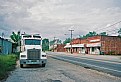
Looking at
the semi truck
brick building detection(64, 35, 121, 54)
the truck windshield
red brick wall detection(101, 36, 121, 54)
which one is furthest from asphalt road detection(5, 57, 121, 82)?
red brick wall detection(101, 36, 121, 54)

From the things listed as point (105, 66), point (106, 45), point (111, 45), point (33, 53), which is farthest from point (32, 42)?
point (111, 45)

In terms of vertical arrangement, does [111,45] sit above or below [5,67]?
above

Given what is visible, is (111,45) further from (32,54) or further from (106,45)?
(32,54)

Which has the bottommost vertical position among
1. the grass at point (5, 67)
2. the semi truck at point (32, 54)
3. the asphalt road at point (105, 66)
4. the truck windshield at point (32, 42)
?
the asphalt road at point (105, 66)

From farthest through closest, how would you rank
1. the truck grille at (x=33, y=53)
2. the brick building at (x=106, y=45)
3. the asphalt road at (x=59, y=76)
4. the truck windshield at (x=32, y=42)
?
1. the brick building at (x=106, y=45)
2. the truck windshield at (x=32, y=42)
3. the truck grille at (x=33, y=53)
4. the asphalt road at (x=59, y=76)

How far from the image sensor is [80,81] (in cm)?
1334

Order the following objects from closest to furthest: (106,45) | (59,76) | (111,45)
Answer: (59,76) < (106,45) < (111,45)

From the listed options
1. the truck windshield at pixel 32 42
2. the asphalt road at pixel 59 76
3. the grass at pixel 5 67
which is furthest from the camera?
the truck windshield at pixel 32 42

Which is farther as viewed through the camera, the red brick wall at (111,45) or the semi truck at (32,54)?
the red brick wall at (111,45)

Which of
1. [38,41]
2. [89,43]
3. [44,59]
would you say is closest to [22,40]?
[38,41]

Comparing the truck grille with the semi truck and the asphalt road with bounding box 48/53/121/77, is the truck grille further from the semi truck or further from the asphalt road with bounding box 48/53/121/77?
the asphalt road with bounding box 48/53/121/77

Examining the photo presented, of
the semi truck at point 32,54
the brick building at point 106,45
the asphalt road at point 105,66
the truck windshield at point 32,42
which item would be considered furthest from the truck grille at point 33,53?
the brick building at point 106,45

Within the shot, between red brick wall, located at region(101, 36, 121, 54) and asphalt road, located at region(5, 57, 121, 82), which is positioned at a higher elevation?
red brick wall, located at region(101, 36, 121, 54)

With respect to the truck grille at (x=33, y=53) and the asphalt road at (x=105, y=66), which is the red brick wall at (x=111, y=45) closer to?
the asphalt road at (x=105, y=66)
